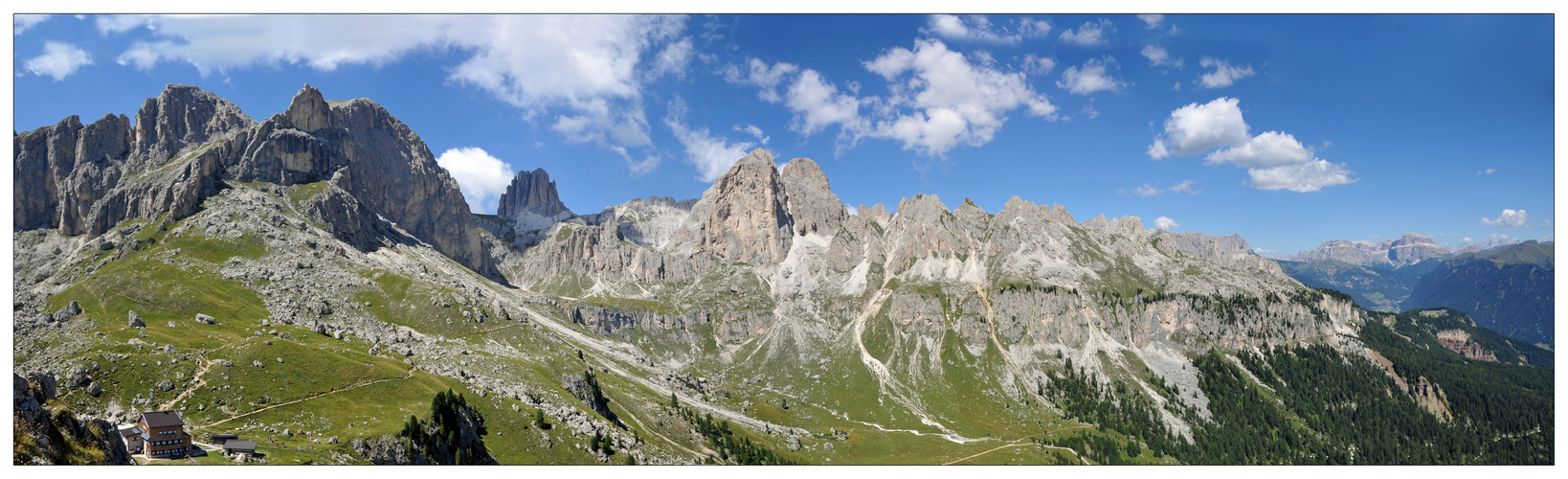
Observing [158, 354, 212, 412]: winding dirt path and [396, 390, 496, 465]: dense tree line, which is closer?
[396, 390, 496, 465]: dense tree line

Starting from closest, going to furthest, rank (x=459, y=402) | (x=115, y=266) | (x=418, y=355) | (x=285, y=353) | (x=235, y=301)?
(x=459, y=402) < (x=285, y=353) < (x=418, y=355) < (x=235, y=301) < (x=115, y=266)

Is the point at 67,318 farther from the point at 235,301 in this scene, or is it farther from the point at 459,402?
the point at 459,402

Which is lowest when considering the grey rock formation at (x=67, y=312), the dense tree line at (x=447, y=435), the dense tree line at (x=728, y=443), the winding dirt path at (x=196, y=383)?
the dense tree line at (x=728, y=443)

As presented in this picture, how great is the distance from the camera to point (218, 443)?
2911 inches

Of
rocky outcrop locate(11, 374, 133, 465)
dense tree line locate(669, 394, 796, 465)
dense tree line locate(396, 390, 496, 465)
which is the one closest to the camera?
rocky outcrop locate(11, 374, 133, 465)

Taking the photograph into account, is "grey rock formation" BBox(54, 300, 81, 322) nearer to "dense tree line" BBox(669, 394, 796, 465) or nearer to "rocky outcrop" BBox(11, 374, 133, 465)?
"rocky outcrop" BBox(11, 374, 133, 465)

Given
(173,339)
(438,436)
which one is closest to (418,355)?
(173,339)

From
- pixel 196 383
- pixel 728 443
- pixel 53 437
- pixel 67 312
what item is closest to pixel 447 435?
pixel 196 383

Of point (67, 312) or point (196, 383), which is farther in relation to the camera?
point (67, 312)

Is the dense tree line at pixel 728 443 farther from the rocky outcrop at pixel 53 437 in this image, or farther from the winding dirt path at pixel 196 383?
the rocky outcrop at pixel 53 437

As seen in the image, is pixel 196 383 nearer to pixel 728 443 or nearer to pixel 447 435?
pixel 447 435

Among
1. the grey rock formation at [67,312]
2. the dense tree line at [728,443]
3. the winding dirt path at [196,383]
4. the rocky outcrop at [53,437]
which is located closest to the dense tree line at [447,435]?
the winding dirt path at [196,383]

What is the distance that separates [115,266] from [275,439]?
529ft

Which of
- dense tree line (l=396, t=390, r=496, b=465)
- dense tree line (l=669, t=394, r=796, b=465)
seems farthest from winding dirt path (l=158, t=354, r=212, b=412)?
dense tree line (l=669, t=394, r=796, b=465)
